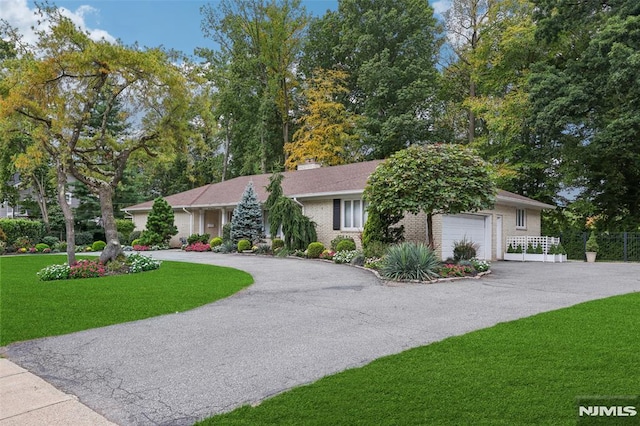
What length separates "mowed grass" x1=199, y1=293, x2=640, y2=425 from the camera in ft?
11.1

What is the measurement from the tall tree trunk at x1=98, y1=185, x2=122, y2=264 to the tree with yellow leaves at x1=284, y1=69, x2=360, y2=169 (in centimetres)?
1840

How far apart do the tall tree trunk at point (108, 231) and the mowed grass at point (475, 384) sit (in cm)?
1086

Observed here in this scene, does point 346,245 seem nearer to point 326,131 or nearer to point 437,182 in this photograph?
point 437,182

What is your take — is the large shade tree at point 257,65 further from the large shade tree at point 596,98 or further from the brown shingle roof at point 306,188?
the large shade tree at point 596,98

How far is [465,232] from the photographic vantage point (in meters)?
17.7

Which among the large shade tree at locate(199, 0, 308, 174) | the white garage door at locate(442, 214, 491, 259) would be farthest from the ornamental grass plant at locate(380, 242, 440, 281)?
the large shade tree at locate(199, 0, 308, 174)

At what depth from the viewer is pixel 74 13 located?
1280 cm

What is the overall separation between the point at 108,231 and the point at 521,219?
710 inches

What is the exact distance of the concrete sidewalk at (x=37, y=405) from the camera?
343cm

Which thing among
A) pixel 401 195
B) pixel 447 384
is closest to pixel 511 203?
pixel 401 195

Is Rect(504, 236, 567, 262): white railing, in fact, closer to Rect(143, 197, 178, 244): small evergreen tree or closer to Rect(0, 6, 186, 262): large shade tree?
Rect(0, 6, 186, 262): large shade tree

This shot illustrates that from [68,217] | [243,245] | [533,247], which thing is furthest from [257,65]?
[68,217]

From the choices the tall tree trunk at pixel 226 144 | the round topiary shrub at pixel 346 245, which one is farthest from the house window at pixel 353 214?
the tall tree trunk at pixel 226 144

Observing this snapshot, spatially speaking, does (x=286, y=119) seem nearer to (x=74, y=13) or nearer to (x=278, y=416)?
(x=74, y=13)
